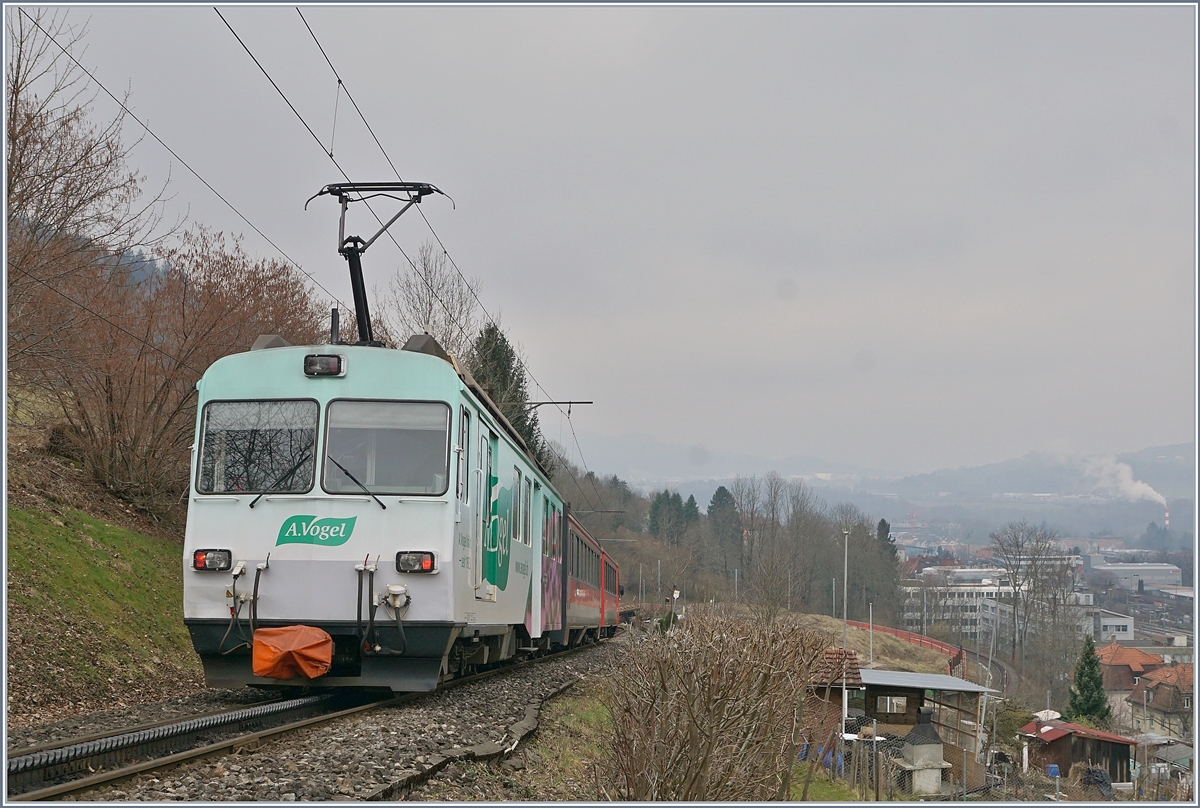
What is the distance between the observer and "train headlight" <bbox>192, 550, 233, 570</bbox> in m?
8.82

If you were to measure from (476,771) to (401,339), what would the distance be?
25730 millimetres

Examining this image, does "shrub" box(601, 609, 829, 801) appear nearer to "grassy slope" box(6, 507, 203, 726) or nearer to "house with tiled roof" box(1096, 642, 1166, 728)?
"grassy slope" box(6, 507, 203, 726)

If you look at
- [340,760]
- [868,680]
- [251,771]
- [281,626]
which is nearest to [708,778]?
[340,760]

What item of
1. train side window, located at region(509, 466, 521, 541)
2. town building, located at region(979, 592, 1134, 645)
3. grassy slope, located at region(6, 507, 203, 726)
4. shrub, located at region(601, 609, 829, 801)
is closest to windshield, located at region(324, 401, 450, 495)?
shrub, located at region(601, 609, 829, 801)

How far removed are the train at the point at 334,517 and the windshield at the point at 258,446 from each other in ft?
0.04

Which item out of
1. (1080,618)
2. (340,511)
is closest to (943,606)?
(1080,618)

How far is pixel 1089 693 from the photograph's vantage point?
59.9 metres

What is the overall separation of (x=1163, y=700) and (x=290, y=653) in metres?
77.7

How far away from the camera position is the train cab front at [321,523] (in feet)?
28.8

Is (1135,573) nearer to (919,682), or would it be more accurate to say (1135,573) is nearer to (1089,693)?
(1089,693)

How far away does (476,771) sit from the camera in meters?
7.18

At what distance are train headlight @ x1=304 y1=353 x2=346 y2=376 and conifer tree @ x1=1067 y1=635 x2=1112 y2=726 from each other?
59959mm

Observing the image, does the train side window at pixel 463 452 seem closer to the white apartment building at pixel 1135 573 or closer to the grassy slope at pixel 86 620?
the grassy slope at pixel 86 620

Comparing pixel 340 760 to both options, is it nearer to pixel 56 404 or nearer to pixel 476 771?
pixel 476 771
